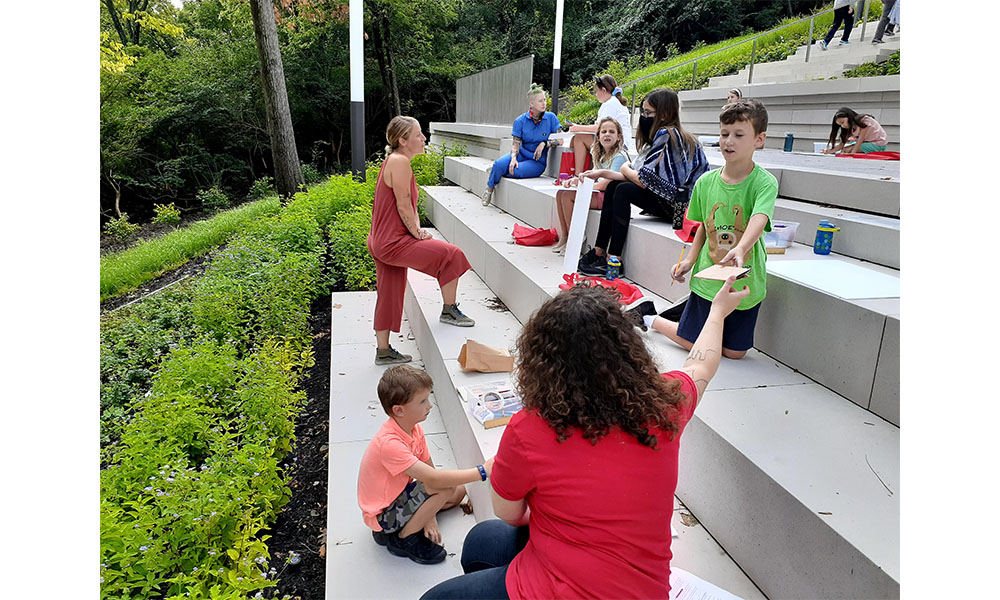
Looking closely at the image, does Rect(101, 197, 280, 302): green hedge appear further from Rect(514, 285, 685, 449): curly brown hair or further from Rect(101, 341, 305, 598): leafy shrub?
Rect(514, 285, 685, 449): curly brown hair

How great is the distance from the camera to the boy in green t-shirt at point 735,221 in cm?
263

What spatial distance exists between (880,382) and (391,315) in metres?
3.08

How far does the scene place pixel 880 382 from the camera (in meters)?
2.29

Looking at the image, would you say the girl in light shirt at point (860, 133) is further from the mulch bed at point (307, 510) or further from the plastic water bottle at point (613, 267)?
the mulch bed at point (307, 510)

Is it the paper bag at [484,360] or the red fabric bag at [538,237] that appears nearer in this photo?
the paper bag at [484,360]

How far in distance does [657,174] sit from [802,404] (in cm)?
230

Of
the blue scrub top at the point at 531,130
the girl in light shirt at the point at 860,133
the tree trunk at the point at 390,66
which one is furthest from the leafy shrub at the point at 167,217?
the girl in light shirt at the point at 860,133

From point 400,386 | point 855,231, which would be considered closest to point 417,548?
point 400,386

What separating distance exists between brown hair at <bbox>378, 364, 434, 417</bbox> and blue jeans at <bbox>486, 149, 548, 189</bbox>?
16.7 feet

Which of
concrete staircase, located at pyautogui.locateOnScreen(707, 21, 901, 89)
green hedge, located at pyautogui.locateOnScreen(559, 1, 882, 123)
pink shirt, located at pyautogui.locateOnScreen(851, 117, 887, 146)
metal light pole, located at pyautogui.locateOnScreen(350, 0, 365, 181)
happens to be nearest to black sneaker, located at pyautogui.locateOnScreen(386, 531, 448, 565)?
pink shirt, located at pyautogui.locateOnScreen(851, 117, 887, 146)

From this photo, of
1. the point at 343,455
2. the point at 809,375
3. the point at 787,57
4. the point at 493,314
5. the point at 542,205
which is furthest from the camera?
the point at 787,57

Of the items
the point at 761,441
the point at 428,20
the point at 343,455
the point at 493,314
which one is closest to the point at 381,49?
the point at 428,20

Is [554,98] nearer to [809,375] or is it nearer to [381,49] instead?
[809,375]

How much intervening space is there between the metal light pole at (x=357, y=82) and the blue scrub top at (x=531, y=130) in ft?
9.20
